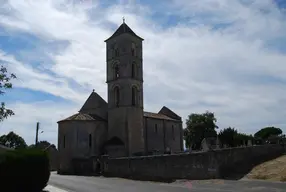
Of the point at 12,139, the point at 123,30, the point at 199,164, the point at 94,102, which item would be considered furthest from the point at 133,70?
the point at 12,139

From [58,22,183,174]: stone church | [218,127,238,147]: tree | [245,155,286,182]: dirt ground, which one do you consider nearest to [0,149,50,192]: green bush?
[245,155,286,182]: dirt ground

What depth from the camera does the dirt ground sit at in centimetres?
2250

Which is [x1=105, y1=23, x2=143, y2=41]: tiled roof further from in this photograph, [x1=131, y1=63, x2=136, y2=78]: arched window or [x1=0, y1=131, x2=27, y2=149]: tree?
[x1=0, y1=131, x2=27, y2=149]: tree

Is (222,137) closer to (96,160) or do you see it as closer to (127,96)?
(127,96)

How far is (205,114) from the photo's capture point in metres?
76.4

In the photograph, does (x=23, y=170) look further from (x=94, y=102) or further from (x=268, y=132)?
(x=268, y=132)

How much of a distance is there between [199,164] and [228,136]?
33.5 meters

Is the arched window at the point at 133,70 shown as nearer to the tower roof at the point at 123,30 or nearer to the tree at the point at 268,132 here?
the tower roof at the point at 123,30

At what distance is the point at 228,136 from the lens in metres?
58.0

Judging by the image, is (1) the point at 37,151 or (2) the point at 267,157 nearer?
(1) the point at 37,151

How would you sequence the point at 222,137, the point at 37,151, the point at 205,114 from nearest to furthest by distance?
the point at 37,151 → the point at 222,137 → the point at 205,114

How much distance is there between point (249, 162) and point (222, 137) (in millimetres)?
30002

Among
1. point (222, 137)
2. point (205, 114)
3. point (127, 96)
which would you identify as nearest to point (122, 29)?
point (127, 96)

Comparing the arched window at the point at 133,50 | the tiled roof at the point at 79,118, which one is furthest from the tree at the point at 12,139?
the arched window at the point at 133,50
